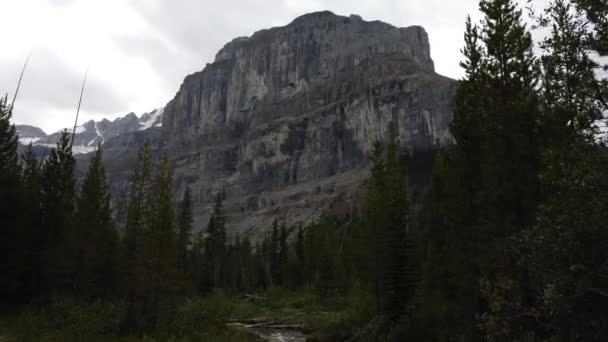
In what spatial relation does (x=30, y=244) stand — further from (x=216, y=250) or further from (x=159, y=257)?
(x=216, y=250)

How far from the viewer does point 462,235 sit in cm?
1958

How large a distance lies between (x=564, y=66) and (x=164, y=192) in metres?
28.3

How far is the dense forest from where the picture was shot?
10125mm

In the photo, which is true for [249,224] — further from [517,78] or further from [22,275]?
[517,78]

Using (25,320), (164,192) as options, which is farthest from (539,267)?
(164,192)

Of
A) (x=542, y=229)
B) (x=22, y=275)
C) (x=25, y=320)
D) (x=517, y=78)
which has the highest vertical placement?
(x=517, y=78)

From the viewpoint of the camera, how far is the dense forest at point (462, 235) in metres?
10.1

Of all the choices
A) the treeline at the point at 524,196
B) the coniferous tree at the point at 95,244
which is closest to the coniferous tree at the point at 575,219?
the treeline at the point at 524,196

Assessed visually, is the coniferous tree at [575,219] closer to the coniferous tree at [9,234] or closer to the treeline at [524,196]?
the treeline at [524,196]

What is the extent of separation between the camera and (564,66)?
12070mm

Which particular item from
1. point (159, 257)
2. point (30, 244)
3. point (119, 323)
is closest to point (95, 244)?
point (30, 244)

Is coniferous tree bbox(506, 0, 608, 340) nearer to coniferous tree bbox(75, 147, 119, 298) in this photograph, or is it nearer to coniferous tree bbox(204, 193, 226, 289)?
coniferous tree bbox(75, 147, 119, 298)

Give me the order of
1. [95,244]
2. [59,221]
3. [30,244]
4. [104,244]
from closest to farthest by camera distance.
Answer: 1. [30,244]
2. [59,221]
3. [95,244]
4. [104,244]

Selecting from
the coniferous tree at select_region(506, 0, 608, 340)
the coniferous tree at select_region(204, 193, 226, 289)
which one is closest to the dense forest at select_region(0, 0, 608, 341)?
the coniferous tree at select_region(506, 0, 608, 340)
